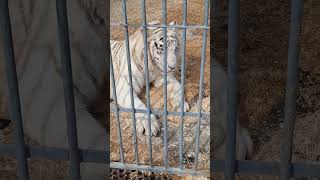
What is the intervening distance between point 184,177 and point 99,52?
52.8 inches

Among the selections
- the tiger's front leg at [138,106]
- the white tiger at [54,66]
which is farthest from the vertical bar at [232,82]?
the tiger's front leg at [138,106]

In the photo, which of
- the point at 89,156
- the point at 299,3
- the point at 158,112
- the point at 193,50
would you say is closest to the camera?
the point at 299,3

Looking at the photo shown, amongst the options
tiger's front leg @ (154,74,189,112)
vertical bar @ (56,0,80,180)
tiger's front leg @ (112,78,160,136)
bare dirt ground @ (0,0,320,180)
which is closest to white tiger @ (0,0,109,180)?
vertical bar @ (56,0,80,180)

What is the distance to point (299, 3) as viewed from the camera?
1.58ft

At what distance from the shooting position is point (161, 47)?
2172 millimetres

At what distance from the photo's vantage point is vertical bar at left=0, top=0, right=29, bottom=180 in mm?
552

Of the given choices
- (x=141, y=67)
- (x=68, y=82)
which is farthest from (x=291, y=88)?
(x=141, y=67)

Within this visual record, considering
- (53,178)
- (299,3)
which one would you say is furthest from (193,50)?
(299,3)

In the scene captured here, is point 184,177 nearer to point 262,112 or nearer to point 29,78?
point 262,112

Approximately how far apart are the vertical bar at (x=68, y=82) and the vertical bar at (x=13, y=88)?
0.06 metres

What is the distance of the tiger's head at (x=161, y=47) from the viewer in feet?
6.87

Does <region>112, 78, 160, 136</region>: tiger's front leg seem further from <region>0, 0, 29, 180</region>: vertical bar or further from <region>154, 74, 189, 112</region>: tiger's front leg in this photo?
<region>0, 0, 29, 180</region>: vertical bar

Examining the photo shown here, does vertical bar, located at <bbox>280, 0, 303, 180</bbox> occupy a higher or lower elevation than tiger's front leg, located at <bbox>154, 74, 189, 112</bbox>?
higher

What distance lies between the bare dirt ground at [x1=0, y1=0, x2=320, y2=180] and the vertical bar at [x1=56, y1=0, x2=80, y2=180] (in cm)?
111
